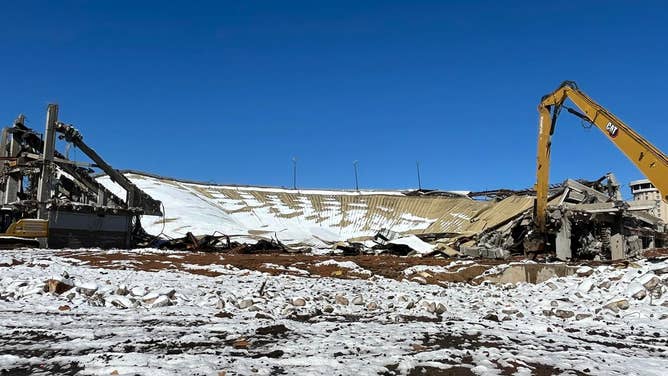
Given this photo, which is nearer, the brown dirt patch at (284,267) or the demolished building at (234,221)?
the brown dirt patch at (284,267)

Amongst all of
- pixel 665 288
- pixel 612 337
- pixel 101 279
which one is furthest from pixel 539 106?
pixel 101 279

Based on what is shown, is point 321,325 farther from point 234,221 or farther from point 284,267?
point 234,221

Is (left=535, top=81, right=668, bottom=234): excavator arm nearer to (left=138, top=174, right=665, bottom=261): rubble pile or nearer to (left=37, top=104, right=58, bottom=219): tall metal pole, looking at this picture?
(left=138, top=174, right=665, bottom=261): rubble pile

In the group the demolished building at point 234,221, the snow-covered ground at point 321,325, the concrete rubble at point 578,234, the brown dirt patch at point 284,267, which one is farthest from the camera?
the demolished building at point 234,221

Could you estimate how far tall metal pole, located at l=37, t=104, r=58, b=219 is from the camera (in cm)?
2605

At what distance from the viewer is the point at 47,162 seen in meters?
27.0

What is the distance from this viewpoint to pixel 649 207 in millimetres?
22766

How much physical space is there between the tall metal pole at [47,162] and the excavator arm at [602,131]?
25.3 m

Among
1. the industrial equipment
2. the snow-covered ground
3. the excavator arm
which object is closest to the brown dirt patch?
the snow-covered ground

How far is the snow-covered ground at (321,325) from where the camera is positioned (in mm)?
5480

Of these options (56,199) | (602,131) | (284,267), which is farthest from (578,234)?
(56,199)

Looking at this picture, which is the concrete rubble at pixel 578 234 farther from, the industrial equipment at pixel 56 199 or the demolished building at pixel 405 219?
the industrial equipment at pixel 56 199

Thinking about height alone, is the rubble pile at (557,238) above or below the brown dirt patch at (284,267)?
above

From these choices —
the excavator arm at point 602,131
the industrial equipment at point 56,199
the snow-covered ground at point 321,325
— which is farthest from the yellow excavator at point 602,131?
the industrial equipment at point 56,199
